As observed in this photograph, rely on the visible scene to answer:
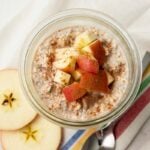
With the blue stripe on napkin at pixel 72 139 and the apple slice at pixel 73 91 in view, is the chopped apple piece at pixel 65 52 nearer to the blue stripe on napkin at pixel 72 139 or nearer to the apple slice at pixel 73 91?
the apple slice at pixel 73 91

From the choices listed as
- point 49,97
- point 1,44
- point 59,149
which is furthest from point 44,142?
point 1,44

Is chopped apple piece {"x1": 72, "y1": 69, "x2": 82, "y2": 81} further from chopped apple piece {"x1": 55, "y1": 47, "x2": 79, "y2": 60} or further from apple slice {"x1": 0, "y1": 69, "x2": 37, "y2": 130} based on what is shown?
apple slice {"x1": 0, "y1": 69, "x2": 37, "y2": 130}

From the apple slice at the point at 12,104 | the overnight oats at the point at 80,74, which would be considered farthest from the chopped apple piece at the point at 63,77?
the apple slice at the point at 12,104

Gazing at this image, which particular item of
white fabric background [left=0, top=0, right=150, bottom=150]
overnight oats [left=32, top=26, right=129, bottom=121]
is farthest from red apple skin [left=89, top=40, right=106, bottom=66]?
white fabric background [left=0, top=0, right=150, bottom=150]

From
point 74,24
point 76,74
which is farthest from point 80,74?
point 74,24

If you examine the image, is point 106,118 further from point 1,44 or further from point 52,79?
point 1,44
